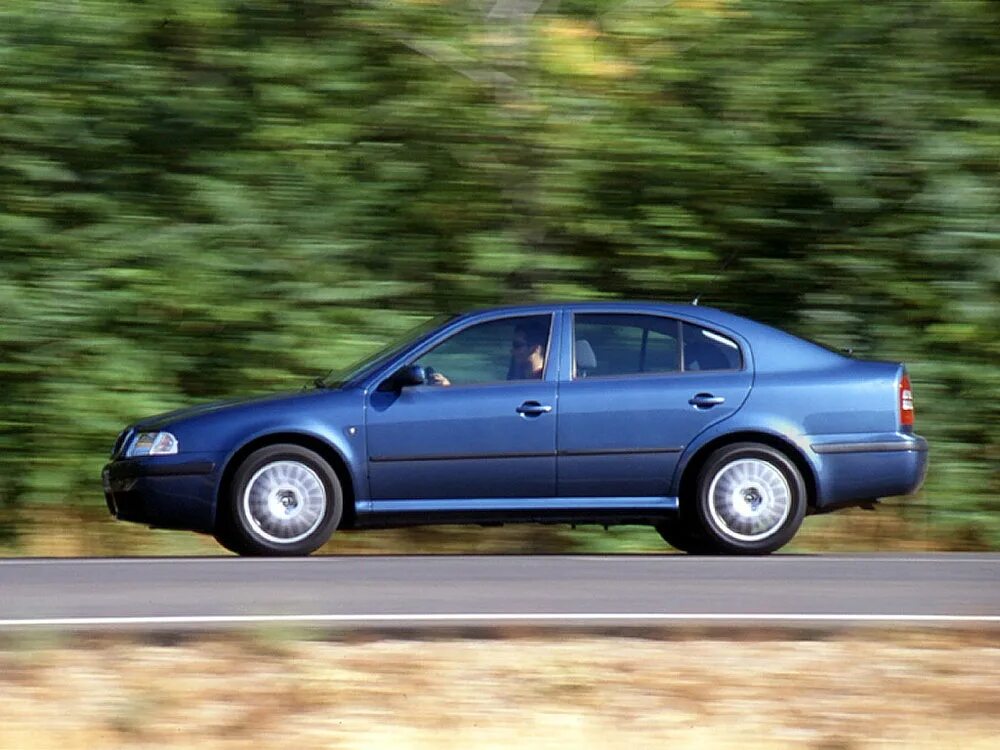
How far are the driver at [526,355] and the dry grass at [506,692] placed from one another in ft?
10.2

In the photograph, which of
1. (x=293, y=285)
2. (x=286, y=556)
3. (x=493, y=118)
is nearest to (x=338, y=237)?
(x=293, y=285)

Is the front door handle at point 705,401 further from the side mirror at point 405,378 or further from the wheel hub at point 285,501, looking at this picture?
the wheel hub at point 285,501

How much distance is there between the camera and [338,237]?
12828mm

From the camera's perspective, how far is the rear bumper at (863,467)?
10.3 metres

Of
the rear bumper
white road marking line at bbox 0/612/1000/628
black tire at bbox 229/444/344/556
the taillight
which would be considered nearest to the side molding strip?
black tire at bbox 229/444/344/556

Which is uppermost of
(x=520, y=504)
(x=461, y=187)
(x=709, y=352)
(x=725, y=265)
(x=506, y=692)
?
(x=461, y=187)

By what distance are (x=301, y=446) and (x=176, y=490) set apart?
71 cm

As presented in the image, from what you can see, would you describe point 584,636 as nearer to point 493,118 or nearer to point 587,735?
point 587,735

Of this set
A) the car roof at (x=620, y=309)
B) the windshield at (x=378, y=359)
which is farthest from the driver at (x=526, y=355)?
the windshield at (x=378, y=359)

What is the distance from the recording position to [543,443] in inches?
401

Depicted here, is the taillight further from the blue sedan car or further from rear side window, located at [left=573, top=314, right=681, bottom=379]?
rear side window, located at [left=573, top=314, right=681, bottom=379]

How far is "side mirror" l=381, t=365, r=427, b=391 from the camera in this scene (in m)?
10.1

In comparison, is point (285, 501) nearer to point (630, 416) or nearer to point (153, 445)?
point (153, 445)

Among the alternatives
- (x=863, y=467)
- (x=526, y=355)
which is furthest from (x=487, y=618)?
(x=863, y=467)
